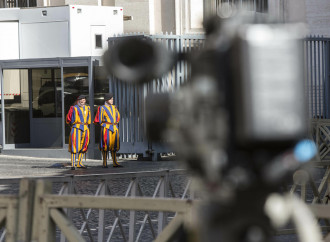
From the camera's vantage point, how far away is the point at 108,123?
64.5 feet

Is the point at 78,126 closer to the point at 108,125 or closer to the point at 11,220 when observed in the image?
the point at 108,125

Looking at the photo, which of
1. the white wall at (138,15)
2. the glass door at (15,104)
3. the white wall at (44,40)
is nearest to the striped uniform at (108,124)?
the white wall at (44,40)


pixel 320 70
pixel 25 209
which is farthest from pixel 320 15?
pixel 25 209

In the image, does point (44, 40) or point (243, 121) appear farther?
point (44, 40)

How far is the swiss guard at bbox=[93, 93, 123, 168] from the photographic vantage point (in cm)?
1947

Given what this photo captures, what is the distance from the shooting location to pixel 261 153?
1827 mm

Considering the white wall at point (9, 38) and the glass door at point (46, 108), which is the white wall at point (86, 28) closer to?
the glass door at point (46, 108)

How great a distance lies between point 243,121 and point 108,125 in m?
18.0

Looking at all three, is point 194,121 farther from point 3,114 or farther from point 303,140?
point 3,114

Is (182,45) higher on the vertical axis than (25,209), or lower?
higher

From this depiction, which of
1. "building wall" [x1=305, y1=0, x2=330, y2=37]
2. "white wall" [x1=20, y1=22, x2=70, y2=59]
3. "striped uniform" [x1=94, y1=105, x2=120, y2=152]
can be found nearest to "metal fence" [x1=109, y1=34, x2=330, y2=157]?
"striped uniform" [x1=94, y1=105, x2=120, y2=152]

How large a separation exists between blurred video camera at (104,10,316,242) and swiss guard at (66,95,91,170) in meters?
17.4

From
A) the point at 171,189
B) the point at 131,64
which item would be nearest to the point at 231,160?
the point at 131,64

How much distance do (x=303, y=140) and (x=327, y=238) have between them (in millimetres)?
3464
